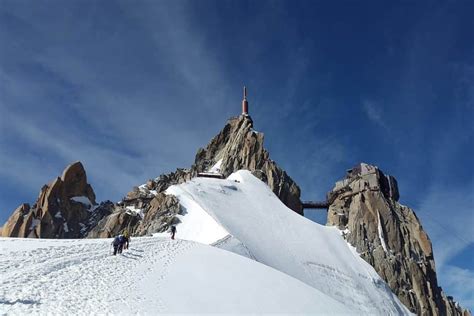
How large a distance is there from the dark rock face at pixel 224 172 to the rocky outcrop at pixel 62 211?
657 inches

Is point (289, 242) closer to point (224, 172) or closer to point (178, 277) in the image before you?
point (178, 277)

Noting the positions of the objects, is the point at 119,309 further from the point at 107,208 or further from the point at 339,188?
the point at 107,208

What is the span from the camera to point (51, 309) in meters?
15.4

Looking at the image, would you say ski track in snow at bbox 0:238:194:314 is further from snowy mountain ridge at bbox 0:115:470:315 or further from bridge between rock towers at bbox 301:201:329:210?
bridge between rock towers at bbox 301:201:329:210

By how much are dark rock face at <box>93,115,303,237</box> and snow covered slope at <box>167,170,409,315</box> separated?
812 centimetres

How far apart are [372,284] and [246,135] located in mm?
50210

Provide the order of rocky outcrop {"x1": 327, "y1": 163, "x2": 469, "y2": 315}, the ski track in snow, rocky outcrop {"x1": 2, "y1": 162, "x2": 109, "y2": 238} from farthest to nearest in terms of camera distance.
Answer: rocky outcrop {"x1": 2, "y1": 162, "x2": 109, "y2": 238}
rocky outcrop {"x1": 327, "y1": 163, "x2": 469, "y2": 315}
the ski track in snow

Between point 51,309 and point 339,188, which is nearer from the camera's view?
point 51,309

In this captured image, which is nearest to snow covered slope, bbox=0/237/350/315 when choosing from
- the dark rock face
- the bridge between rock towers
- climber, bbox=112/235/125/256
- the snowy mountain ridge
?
climber, bbox=112/235/125/256

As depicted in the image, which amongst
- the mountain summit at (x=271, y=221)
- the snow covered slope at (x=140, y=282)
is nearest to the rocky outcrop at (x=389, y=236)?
the mountain summit at (x=271, y=221)

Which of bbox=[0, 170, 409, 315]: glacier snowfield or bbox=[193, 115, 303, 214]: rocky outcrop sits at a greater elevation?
bbox=[193, 115, 303, 214]: rocky outcrop

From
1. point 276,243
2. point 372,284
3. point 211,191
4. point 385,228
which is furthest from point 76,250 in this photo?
point 385,228

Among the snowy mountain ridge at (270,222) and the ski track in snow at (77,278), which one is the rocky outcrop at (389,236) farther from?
the ski track in snow at (77,278)

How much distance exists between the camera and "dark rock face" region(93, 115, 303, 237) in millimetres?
67688
